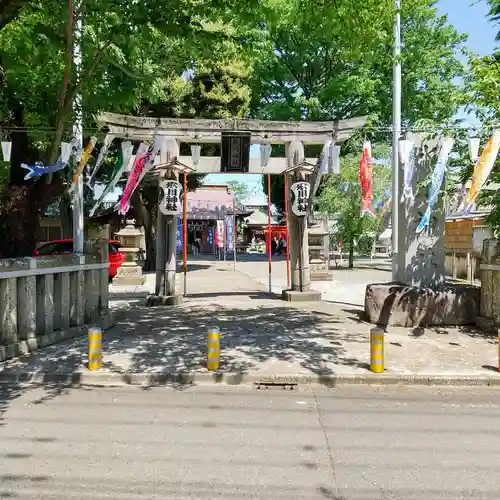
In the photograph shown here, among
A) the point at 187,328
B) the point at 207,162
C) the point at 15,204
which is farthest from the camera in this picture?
the point at 207,162

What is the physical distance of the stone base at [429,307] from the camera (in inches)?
413

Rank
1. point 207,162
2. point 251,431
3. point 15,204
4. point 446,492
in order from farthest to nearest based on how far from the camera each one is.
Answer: point 207,162, point 15,204, point 251,431, point 446,492

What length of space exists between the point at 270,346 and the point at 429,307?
3821mm

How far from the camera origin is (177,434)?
5012 mm

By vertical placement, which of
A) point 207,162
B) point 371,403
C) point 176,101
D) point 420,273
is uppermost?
point 176,101

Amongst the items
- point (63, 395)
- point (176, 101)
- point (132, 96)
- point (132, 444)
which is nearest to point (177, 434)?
point (132, 444)

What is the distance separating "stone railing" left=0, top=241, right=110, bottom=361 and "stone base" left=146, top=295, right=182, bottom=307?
264 centimetres

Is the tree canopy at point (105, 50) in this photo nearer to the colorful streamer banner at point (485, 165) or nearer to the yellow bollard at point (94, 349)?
the colorful streamer banner at point (485, 165)

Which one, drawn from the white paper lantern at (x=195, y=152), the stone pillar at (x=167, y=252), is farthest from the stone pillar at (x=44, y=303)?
the white paper lantern at (x=195, y=152)

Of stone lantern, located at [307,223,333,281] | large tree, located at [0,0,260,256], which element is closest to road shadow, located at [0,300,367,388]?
large tree, located at [0,0,260,256]

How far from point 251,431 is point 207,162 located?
407 inches

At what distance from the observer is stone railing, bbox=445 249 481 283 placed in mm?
18656

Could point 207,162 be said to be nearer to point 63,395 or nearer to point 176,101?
point 176,101

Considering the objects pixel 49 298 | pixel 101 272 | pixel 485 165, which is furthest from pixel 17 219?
pixel 485 165
